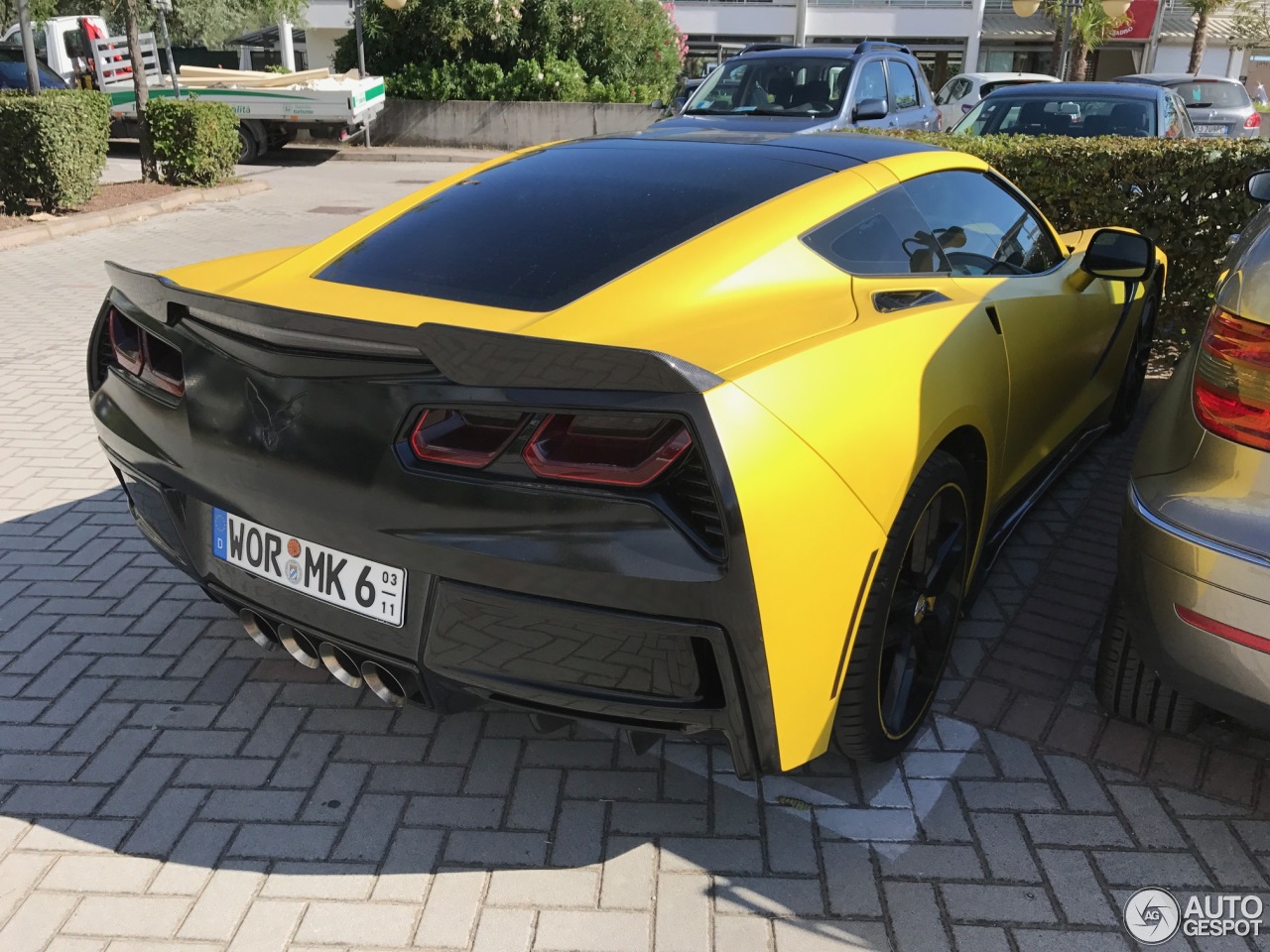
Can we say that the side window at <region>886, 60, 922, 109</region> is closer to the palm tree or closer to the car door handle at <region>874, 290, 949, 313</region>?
the car door handle at <region>874, 290, 949, 313</region>

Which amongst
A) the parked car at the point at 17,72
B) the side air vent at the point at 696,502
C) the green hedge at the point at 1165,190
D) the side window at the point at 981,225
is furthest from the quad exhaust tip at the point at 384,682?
the parked car at the point at 17,72

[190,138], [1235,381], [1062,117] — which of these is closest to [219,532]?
[1235,381]

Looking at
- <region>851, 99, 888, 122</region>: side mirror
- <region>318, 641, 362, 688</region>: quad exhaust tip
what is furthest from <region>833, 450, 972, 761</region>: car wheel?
<region>851, 99, 888, 122</region>: side mirror

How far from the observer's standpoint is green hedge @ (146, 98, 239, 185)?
13906 millimetres

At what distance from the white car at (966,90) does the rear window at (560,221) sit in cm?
1614

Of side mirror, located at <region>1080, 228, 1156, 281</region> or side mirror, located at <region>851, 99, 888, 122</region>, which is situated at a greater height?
side mirror, located at <region>851, 99, 888, 122</region>

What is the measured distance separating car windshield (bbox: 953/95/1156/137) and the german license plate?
7822mm

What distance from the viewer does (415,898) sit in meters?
2.34

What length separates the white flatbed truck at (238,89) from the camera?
17.9 m

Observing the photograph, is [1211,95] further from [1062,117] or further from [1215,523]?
[1215,523]

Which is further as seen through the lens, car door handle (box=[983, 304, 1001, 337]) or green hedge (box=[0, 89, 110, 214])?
green hedge (box=[0, 89, 110, 214])

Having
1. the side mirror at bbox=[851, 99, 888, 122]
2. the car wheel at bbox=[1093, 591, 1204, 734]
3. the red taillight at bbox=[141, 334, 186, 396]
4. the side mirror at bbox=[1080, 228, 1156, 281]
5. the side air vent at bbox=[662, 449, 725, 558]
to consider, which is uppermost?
the side mirror at bbox=[851, 99, 888, 122]

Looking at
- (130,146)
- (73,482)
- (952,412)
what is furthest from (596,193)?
(130,146)

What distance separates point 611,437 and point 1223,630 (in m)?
1.39
